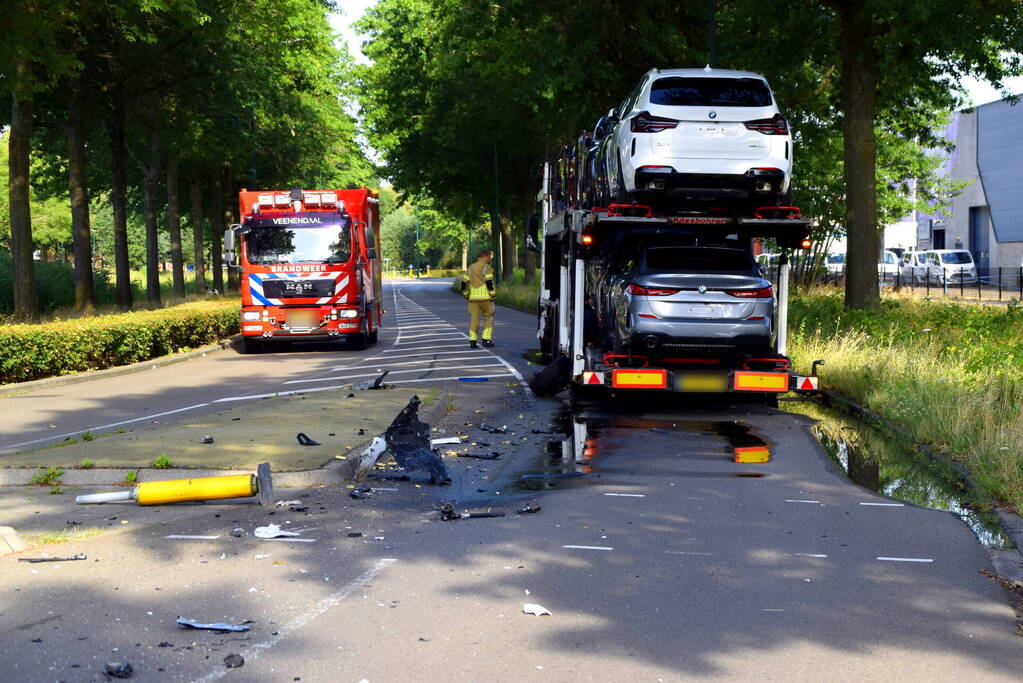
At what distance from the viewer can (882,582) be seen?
588cm

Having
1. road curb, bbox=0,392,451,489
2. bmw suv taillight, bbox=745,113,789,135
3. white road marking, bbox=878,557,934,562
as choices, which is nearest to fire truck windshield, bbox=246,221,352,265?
bmw suv taillight, bbox=745,113,789,135

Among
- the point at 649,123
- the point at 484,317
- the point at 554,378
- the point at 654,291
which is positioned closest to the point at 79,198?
the point at 484,317

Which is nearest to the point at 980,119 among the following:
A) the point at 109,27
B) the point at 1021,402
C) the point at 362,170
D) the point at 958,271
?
the point at 958,271

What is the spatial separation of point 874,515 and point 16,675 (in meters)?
5.35

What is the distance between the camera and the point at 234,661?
464 cm

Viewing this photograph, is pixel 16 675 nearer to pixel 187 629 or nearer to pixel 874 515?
pixel 187 629

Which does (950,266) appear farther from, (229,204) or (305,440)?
(305,440)

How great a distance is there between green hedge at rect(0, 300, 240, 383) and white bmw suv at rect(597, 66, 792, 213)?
30.2 feet

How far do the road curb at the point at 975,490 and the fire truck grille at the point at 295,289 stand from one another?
12195 mm

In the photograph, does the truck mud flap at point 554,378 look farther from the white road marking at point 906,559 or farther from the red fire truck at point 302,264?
the red fire truck at point 302,264

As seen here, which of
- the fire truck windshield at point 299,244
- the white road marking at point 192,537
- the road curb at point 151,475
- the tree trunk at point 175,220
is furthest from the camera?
the tree trunk at point 175,220

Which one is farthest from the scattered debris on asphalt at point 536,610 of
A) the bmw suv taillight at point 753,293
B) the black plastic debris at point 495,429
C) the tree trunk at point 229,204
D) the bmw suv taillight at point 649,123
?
the tree trunk at point 229,204

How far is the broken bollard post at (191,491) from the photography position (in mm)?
7617

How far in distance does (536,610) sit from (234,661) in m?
1.45
